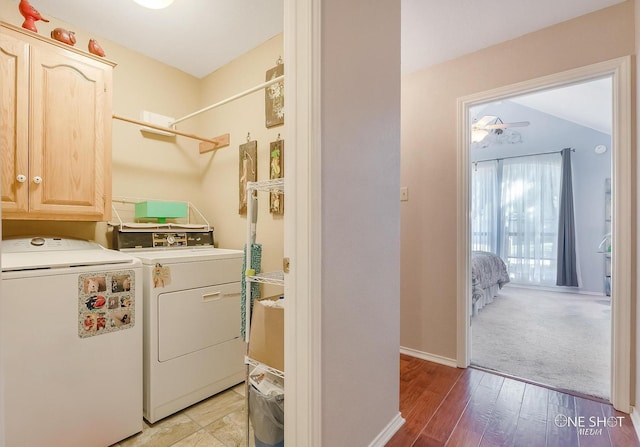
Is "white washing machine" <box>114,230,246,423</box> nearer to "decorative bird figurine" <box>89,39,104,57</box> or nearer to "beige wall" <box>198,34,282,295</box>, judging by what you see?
"beige wall" <box>198,34,282,295</box>

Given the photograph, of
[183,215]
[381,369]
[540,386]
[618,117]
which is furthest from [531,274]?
[183,215]

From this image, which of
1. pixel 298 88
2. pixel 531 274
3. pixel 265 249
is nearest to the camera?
pixel 298 88

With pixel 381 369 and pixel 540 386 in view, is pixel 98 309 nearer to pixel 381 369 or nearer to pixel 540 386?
pixel 381 369

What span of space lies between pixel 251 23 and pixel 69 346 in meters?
2.14

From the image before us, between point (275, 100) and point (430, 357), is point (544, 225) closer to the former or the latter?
point (430, 357)

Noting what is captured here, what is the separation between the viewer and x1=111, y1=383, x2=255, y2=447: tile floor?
5.35ft

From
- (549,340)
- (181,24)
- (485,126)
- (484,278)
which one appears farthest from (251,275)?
(485,126)

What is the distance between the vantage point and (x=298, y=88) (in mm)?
1187

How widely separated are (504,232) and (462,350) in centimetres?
397

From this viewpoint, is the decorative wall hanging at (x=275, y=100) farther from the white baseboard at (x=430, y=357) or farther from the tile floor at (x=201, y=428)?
the white baseboard at (x=430, y=357)

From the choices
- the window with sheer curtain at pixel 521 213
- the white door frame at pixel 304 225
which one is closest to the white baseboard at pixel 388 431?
the white door frame at pixel 304 225

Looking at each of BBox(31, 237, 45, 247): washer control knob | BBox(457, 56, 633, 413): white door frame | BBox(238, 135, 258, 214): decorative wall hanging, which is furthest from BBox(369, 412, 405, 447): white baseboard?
BBox(31, 237, 45, 247): washer control knob

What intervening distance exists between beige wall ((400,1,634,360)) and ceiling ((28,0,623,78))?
4.2 inches

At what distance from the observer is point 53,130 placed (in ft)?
5.78
